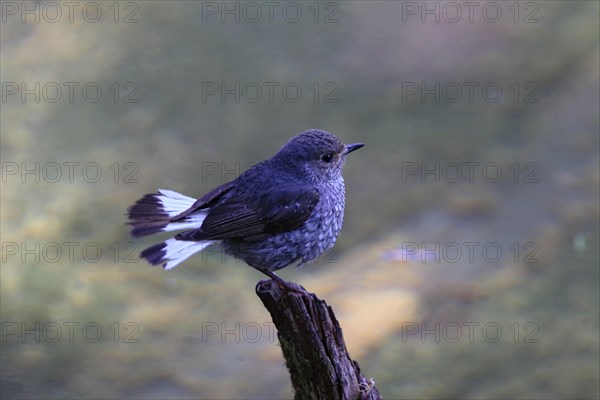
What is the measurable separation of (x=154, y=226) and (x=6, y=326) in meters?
3.14

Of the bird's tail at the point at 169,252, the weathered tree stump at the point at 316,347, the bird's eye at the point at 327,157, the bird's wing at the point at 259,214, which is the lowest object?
the weathered tree stump at the point at 316,347

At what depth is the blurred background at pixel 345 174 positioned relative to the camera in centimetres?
709

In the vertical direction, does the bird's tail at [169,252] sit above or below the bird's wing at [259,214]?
below

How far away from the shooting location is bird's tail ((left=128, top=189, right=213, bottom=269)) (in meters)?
4.34

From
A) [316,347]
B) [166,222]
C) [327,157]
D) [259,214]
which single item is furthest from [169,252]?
[327,157]

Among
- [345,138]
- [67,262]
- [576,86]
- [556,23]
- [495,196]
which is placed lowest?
[67,262]

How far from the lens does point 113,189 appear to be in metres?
8.74

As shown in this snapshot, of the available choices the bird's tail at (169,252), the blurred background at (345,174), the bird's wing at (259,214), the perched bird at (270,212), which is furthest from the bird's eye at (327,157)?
the blurred background at (345,174)

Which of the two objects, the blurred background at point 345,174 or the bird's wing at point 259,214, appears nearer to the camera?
the bird's wing at point 259,214

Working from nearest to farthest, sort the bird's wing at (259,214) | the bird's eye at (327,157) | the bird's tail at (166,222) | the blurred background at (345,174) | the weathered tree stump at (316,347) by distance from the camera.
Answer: the weathered tree stump at (316,347) → the bird's tail at (166,222) → the bird's wing at (259,214) → the bird's eye at (327,157) → the blurred background at (345,174)

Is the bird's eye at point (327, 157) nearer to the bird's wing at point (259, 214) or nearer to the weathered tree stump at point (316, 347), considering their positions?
the bird's wing at point (259, 214)

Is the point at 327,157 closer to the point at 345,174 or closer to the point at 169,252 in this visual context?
the point at 169,252

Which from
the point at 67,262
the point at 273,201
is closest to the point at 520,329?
the point at 273,201

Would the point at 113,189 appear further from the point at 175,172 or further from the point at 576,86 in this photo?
the point at 576,86
